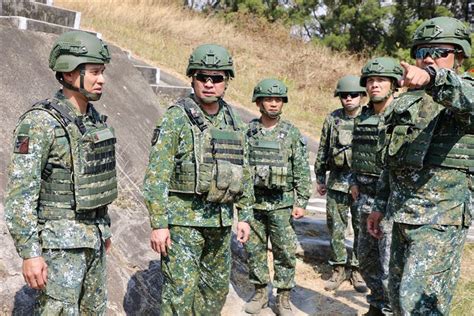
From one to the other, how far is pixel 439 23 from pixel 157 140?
1.93 metres

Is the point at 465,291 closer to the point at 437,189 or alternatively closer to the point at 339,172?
the point at 339,172

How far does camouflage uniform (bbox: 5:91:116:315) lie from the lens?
9.52 ft

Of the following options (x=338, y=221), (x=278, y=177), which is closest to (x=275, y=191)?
(x=278, y=177)

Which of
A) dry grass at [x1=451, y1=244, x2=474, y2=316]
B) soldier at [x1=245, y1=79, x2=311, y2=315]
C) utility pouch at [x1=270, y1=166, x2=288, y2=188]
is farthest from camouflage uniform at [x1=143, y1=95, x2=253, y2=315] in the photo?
dry grass at [x1=451, y1=244, x2=474, y2=316]

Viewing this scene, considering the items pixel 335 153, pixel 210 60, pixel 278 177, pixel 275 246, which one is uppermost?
pixel 210 60

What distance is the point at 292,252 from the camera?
16.4 feet

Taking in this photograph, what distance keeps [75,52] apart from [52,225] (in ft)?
3.26

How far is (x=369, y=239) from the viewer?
4.83 m

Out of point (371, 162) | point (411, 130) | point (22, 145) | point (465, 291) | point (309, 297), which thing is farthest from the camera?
point (309, 297)

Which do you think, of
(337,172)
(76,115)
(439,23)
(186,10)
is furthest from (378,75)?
(186,10)

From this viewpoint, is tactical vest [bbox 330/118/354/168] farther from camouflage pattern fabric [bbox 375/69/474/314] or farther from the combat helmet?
the combat helmet

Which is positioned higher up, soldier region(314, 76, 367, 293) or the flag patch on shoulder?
the flag patch on shoulder

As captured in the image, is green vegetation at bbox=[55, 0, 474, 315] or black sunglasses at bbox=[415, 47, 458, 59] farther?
green vegetation at bbox=[55, 0, 474, 315]

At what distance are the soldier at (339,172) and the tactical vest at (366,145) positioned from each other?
54 cm
